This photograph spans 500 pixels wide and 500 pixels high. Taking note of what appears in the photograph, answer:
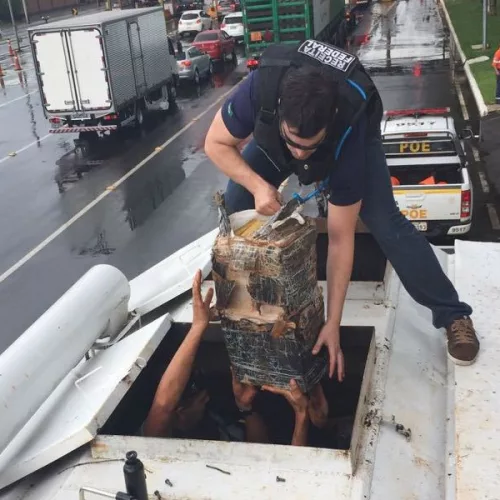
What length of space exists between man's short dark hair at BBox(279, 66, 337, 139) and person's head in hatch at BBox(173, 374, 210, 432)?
1.61m

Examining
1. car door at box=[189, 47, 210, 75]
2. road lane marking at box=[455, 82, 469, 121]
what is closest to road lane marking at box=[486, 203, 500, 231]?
road lane marking at box=[455, 82, 469, 121]

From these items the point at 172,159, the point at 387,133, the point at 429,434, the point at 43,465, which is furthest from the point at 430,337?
the point at 172,159

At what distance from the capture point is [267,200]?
11.0ft

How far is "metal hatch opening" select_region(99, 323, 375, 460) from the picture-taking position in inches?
147

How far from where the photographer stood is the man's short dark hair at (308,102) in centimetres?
287

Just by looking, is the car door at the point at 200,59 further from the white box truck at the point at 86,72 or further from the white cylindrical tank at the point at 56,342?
the white cylindrical tank at the point at 56,342

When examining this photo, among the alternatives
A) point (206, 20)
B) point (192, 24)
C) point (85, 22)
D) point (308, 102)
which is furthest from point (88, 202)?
point (206, 20)

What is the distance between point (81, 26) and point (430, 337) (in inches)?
670

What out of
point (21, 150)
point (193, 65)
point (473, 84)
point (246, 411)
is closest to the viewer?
point (246, 411)

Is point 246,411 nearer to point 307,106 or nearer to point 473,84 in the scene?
point 307,106

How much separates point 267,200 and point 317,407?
3.38ft

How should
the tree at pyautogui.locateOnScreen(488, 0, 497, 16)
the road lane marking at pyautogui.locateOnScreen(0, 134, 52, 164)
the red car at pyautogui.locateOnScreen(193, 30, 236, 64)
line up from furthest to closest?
the tree at pyautogui.locateOnScreen(488, 0, 497, 16), the red car at pyautogui.locateOnScreen(193, 30, 236, 64), the road lane marking at pyautogui.locateOnScreen(0, 134, 52, 164)

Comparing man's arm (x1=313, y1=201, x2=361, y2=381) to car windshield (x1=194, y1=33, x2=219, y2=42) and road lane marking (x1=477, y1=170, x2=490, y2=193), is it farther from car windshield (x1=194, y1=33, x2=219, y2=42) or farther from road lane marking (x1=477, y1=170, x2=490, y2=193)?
car windshield (x1=194, y1=33, x2=219, y2=42)

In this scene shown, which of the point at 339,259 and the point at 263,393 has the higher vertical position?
the point at 339,259
